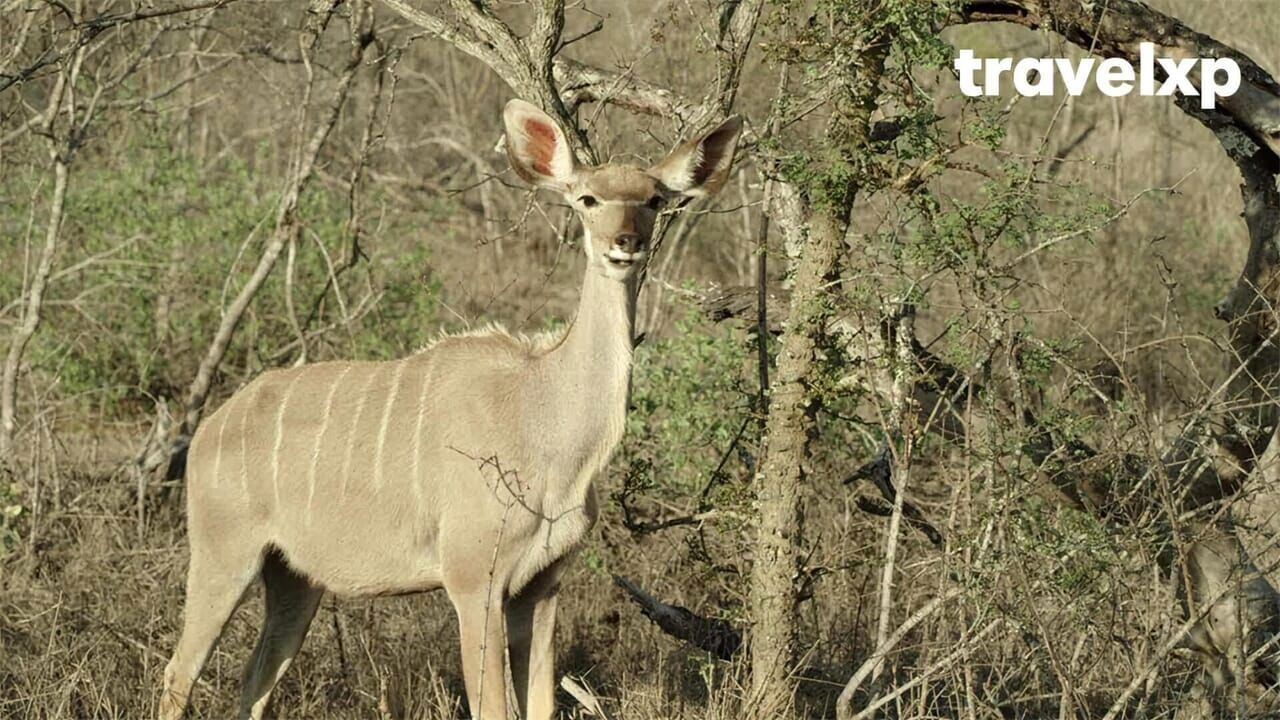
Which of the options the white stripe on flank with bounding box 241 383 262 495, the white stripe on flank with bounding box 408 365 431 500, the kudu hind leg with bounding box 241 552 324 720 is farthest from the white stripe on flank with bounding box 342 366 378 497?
the kudu hind leg with bounding box 241 552 324 720

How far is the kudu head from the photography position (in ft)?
14.9

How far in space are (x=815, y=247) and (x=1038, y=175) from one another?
646mm

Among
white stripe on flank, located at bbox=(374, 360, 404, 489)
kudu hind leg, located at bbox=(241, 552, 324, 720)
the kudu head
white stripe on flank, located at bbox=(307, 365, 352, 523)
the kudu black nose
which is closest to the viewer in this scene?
the kudu black nose

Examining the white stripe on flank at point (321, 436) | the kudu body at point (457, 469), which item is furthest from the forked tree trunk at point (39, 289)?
the white stripe on flank at point (321, 436)

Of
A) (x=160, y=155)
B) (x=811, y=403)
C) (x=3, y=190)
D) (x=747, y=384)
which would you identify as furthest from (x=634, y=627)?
(x=3, y=190)

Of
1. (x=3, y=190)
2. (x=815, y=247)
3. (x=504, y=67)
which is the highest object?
(x=504, y=67)

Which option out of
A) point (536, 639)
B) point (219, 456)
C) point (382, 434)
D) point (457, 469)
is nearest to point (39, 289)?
point (219, 456)

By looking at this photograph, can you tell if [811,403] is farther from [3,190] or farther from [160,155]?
[3,190]

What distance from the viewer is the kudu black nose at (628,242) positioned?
4.41 meters

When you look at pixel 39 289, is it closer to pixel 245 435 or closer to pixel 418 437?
pixel 245 435

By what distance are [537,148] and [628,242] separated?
495mm

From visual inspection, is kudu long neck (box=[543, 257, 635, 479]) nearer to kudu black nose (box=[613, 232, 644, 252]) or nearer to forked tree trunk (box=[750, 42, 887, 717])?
kudu black nose (box=[613, 232, 644, 252])

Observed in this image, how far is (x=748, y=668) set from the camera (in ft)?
16.8

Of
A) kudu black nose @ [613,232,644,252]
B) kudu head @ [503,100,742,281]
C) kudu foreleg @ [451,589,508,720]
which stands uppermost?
kudu head @ [503,100,742,281]
